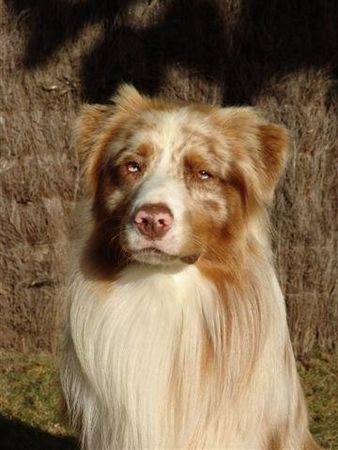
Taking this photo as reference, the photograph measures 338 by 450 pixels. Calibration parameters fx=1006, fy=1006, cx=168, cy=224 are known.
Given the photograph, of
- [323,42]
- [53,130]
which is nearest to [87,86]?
[53,130]

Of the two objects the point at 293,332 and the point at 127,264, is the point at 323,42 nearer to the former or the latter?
the point at 293,332

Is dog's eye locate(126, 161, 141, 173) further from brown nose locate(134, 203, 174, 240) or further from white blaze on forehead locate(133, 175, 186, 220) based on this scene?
brown nose locate(134, 203, 174, 240)

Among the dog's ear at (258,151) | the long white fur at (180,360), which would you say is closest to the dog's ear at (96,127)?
the dog's ear at (258,151)

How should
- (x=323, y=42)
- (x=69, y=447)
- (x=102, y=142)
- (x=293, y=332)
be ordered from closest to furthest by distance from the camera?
(x=102, y=142) < (x=69, y=447) < (x=323, y=42) < (x=293, y=332)

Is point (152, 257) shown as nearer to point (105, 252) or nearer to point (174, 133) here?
point (105, 252)

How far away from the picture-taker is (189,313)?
16.0 ft

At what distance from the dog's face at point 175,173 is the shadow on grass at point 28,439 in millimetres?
2485

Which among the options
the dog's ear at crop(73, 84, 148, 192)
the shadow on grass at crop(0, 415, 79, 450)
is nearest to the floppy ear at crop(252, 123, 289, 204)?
the dog's ear at crop(73, 84, 148, 192)

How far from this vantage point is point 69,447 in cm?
699

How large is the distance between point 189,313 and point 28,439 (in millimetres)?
2697

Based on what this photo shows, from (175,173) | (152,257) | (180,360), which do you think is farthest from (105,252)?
(180,360)

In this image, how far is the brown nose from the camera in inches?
176

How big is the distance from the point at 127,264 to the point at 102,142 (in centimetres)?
72

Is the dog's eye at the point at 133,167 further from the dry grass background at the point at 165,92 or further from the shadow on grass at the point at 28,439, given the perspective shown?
the dry grass background at the point at 165,92
